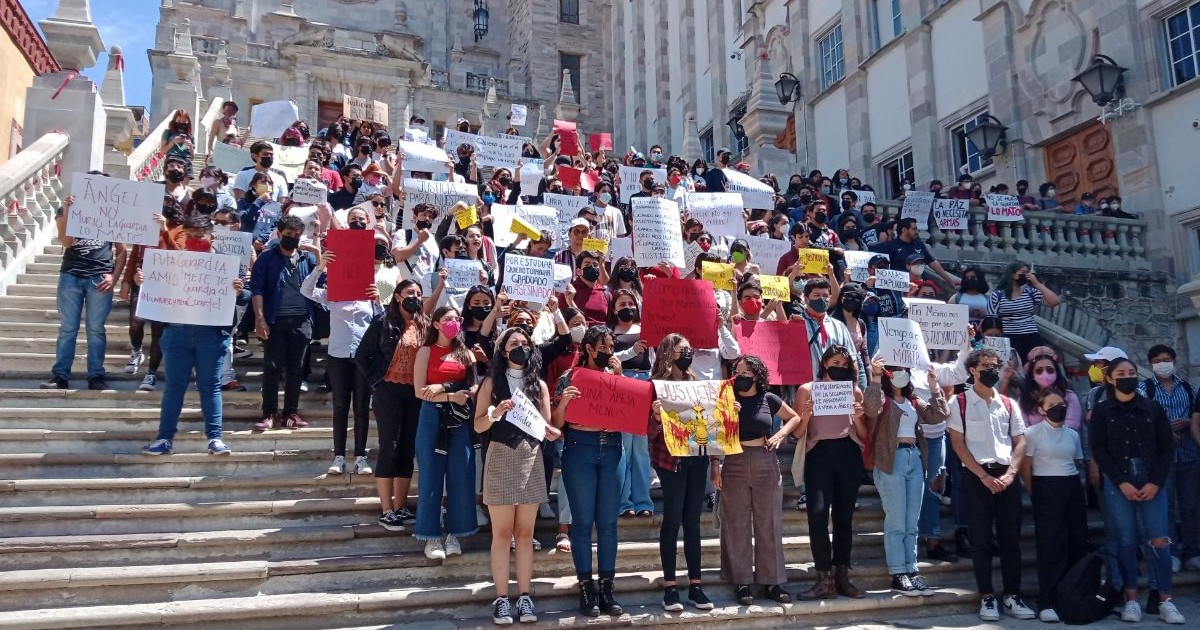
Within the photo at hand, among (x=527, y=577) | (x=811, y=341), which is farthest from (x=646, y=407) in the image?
(x=811, y=341)

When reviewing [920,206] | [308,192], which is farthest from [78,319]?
[920,206]

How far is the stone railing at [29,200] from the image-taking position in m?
10.4

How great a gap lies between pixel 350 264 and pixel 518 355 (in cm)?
246

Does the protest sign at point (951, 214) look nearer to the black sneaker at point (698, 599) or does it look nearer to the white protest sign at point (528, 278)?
the white protest sign at point (528, 278)

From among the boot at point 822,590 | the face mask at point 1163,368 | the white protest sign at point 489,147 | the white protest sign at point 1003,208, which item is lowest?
the boot at point 822,590

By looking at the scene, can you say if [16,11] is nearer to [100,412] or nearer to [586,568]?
[100,412]

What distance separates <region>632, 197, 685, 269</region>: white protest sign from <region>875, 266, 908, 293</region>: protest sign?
2.20 meters

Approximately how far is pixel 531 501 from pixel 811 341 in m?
3.43

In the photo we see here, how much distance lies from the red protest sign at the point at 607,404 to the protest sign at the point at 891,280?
14.6 ft

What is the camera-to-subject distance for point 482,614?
6.24 meters

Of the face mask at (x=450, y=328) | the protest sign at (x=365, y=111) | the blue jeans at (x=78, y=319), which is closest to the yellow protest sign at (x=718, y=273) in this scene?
the face mask at (x=450, y=328)

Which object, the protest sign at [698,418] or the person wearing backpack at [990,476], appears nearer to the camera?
the protest sign at [698,418]

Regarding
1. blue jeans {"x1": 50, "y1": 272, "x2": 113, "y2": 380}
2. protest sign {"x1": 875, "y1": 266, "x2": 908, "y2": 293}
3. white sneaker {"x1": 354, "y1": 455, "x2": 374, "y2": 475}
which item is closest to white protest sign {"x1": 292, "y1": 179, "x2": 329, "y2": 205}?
blue jeans {"x1": 50, "y1": 272, "x2": 113, "y2": 380}

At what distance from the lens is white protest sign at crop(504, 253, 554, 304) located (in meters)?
7.63
